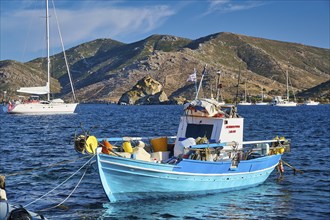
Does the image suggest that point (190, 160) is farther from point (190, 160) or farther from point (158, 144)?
point (158, 144)

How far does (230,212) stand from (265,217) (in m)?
1.45

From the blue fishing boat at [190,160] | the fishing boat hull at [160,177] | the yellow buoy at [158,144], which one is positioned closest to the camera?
the fishing boat hull at [160,177]

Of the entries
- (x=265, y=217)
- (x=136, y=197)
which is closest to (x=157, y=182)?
(x=136, y=197)

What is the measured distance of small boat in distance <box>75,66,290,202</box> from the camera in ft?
61.5

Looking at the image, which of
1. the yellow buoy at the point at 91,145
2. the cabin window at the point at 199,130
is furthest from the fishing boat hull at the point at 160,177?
the cabin window at the point at 199,130

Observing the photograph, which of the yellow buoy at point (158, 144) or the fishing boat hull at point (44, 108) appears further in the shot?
the fishing boat hull at point (44, 108)

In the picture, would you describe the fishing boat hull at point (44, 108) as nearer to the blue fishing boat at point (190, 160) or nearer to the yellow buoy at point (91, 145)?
the blue fishing boat at point (190, 160)

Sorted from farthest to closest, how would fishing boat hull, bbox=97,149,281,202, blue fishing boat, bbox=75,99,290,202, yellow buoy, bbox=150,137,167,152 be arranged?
yellow buoy, bbox=150,137,167,152 → blue fishing boat, bbox=75,99,290,202 → fishing boat hull, bbox=97,149,281,202

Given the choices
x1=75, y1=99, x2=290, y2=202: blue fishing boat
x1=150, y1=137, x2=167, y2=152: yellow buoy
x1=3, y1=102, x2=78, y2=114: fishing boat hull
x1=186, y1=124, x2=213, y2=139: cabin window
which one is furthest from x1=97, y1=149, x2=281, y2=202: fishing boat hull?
x1=3, y1=102, x2=78, y2=114: fishing boat hull

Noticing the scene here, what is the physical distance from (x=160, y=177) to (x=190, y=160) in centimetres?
151

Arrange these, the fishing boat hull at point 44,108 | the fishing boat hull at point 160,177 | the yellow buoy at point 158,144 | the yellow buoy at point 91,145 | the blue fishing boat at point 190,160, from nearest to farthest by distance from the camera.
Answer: the yellow buoy at point 91,145
the fishing boat hull at point 160,177
the blue fishing boat at point 190,160
the yellow buoy at point 158,144
the fishing boat hull at point 44,108

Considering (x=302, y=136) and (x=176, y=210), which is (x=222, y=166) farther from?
(x=302, y=136)

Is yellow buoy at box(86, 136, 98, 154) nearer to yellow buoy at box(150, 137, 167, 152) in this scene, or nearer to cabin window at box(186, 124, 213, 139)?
yellow buoy at box(150, 137, 167, 152)

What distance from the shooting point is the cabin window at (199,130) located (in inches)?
906
